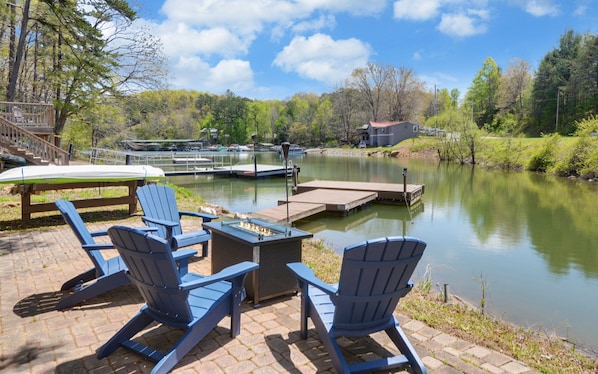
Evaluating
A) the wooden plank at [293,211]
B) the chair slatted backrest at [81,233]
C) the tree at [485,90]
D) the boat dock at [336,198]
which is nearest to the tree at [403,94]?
the tree at [485,90]

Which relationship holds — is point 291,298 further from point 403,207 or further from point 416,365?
point 403,207

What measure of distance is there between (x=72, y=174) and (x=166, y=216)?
2.74 metres

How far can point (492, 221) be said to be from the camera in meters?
10.8

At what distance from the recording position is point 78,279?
3.54 metres

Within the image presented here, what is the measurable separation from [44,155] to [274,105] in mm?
75896

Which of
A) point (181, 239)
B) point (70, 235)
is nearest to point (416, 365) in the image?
point (181, 239)

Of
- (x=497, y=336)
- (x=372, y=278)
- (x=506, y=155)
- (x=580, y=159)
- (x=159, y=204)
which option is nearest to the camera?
(x=372, y=278)

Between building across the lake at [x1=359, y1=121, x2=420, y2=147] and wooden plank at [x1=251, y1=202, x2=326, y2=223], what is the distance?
4033 centimetres

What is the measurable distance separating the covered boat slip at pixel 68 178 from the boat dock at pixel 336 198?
3.10 meters

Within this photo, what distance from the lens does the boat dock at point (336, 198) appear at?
10.2 meters

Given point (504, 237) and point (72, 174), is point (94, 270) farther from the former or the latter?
point (504, 237)

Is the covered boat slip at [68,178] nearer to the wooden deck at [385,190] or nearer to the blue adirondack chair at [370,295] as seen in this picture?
the blue adirondack chair at [370,295]

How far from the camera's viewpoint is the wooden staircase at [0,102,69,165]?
11148 mm

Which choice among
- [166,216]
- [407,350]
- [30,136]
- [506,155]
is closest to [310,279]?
[407,350]
